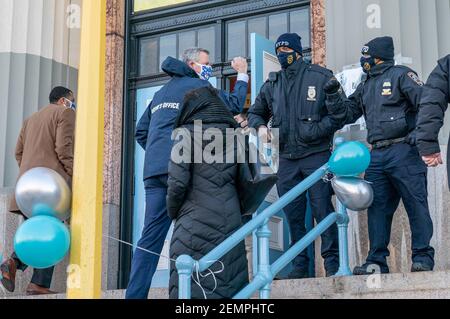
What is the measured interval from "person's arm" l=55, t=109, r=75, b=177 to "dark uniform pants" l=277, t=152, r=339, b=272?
6.14 ft

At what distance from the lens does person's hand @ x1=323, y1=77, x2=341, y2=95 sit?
275 inches

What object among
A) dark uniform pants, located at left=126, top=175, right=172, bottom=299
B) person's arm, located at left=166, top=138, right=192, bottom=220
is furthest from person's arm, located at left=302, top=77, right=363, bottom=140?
person's arm, located at left=166, top=138, right=192, bottom=220

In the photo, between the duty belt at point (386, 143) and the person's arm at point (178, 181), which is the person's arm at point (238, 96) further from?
the person's arm at point (178, 181)

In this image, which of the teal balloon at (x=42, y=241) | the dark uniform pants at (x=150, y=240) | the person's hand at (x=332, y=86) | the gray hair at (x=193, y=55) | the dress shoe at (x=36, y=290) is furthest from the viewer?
the dress shoe at (x=36, y=290)

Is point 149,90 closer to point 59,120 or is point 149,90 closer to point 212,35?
point 212,35

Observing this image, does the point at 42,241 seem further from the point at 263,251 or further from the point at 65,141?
the point at 65,141

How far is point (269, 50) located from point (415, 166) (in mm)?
2812

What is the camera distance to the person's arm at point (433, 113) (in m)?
5.74

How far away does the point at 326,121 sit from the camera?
7270 millimetres

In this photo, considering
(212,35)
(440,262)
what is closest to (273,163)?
(440,262)

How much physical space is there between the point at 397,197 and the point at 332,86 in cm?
99

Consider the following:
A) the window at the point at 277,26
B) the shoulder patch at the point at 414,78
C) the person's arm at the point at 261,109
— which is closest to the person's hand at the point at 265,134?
the person's arm at the point at 261,109

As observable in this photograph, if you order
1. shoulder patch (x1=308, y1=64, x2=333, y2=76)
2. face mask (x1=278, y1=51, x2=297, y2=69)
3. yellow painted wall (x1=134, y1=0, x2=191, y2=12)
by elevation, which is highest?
yellow painted wall (x1=134, y1=0, x2=191, y2=12)

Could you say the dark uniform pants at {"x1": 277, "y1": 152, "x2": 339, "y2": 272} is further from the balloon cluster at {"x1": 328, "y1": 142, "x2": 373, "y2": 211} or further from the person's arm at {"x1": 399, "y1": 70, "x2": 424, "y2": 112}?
the person's arm at {"x1": 399, "y1": 70, "x2": 424, "y2": 112}
